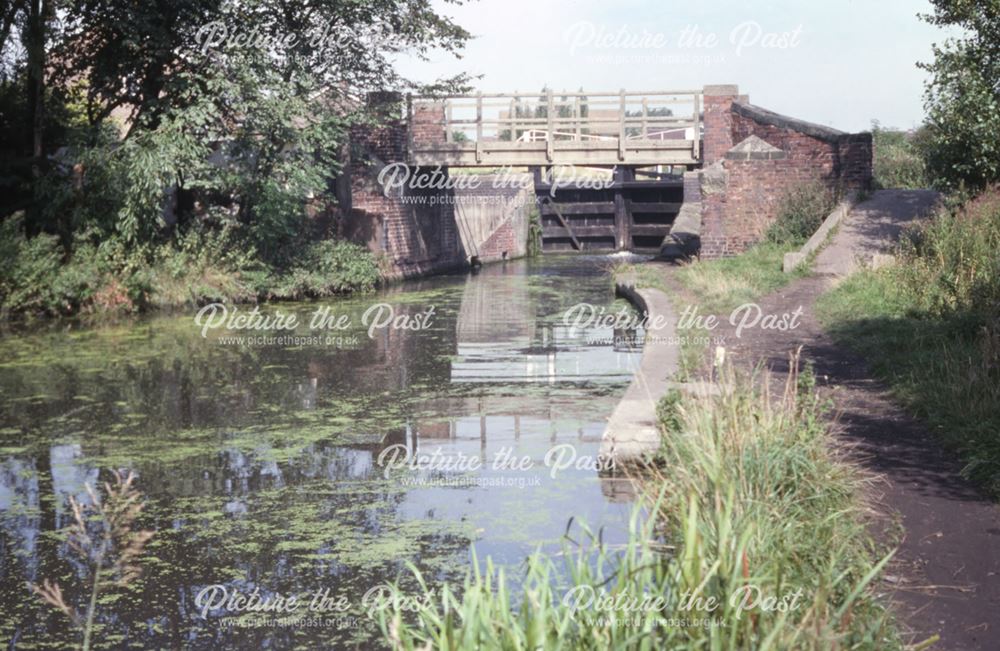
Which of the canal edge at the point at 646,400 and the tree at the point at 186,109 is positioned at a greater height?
the tree at the point at 186,109

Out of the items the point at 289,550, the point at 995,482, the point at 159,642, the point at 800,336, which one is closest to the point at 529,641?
the point at 159,642

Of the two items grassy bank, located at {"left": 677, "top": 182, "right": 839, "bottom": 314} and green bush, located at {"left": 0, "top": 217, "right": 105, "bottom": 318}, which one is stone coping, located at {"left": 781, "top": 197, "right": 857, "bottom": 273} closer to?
grassy bank, located at {"left": 677, "top": 182, "right": 839, "bottom": 314}

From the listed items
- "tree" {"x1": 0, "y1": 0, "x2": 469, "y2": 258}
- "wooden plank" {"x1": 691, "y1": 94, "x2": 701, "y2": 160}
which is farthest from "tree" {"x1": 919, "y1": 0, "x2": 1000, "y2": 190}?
"tree" {"x1": 0, "y1": 0, "x2": 469, "y2": 258}

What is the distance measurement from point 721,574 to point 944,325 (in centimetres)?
766

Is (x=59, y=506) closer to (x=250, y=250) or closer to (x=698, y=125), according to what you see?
(x=250, y=250)

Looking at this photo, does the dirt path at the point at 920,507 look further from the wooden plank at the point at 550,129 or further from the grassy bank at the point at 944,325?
the wooden plank at the point at 550,129

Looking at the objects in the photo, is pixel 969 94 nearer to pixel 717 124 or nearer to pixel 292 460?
pixel 717 124

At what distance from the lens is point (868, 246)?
733 inches

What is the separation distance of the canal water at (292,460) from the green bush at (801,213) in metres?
7.99

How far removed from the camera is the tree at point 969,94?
54.6ft

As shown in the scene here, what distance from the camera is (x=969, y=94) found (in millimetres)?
16781

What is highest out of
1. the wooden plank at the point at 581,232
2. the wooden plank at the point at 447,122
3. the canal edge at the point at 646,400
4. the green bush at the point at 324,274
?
the wooden plank at the point at 447,122

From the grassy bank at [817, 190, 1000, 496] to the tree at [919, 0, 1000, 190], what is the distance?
0.98 meters

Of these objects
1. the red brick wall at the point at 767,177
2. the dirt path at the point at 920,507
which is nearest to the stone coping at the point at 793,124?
the red brick wall at the point at 767,177
